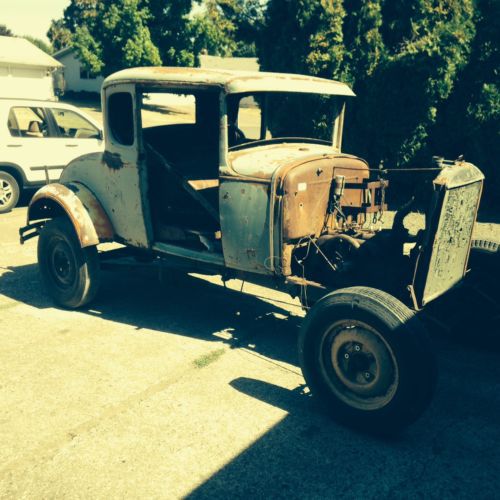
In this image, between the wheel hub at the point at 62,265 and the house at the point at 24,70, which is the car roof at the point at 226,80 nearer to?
the wheel hub at the point at 62,265

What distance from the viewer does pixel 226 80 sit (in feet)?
14.0

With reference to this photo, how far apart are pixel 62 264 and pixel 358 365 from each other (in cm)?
357

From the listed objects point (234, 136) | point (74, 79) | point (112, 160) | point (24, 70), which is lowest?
point (74, 79)

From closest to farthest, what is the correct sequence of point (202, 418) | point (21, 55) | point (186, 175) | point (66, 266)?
point (202, 418)
point (186, 175)
point (66, 266)
point (21, 55)

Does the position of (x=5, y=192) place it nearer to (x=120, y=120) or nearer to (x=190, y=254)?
(x=120, y=120)

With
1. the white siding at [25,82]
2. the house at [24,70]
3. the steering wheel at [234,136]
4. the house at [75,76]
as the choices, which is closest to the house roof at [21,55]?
the house at [24,70]

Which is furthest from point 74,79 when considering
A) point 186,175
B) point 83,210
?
point 186,175

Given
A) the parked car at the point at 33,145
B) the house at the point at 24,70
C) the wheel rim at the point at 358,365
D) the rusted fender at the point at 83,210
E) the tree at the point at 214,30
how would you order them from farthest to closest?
the house at the point at 24,70
the tree at the point at 214,30
the parked car at the point at 33,145
the rusted fender at the point at 83,210
the wheel rim at the point at 358,365

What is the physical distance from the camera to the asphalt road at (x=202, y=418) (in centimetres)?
315

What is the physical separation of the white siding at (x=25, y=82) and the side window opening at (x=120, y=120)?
104ft

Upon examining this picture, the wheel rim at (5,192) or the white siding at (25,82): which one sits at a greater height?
the white siding at (25,82)

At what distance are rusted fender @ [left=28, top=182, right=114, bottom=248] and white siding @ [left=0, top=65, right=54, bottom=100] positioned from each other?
1235 inches

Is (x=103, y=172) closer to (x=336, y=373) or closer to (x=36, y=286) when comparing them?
(x=36, y=286)

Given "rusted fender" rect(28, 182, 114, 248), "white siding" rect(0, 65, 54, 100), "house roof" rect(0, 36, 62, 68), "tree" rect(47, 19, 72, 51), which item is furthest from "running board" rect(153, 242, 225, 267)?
"tree" rect(47, 19, 72, 51)
